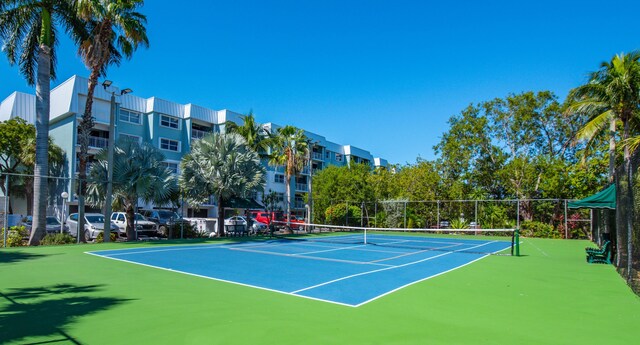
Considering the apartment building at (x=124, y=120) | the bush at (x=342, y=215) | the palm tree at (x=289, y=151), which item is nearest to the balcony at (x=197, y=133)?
the apartment building at (x=124, y=120)

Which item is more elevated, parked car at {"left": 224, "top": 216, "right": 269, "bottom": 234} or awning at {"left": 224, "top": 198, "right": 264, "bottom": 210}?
awning at {"left": 224, "top": 198, "right": 264, "bottom": 210}

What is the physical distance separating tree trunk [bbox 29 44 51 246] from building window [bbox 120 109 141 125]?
23.2 metres

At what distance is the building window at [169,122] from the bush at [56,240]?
27.0 meters

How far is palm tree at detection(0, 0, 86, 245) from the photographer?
18.9 meters

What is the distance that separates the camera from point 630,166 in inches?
396

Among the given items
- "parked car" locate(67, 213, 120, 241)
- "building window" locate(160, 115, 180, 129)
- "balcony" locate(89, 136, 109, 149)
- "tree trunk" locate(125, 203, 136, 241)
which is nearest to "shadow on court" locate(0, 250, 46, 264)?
"tree trunk" locate(125, 203, 136, 241)

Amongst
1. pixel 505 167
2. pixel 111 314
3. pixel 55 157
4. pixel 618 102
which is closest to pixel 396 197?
pixel 505 167

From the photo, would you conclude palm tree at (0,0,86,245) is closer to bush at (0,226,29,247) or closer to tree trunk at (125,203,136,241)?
bush at (0,226,29,247)

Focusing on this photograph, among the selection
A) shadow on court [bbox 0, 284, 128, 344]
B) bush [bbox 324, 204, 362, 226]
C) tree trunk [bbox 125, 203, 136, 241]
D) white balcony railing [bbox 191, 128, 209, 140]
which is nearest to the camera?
shadow on court [bbox 0, 284, 128, 344]

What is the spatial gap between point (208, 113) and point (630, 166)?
45.5 metres

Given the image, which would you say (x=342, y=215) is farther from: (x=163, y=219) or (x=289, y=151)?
(x=163, y=219)

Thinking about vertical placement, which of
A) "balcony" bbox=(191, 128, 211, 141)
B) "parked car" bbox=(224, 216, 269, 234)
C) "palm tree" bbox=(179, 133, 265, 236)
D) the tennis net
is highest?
"balcony" bbox=(191, 128, 211, 141)

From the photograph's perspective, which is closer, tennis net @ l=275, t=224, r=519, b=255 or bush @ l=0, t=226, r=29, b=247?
bush @ l=0, t=226, r=29, b=247

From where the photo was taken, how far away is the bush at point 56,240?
61.4 feet
